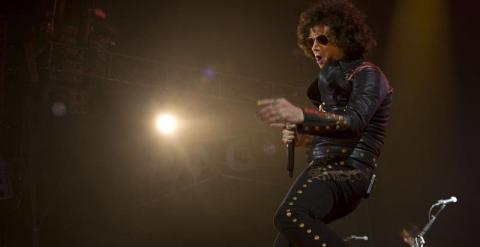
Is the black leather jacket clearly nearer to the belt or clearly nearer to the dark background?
the belt

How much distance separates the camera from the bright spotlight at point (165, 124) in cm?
888

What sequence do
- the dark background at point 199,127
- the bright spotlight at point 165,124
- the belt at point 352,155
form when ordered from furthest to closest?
1. the bright spotlight at point 165,124
2. the dark background at point 199,127
3. the belt at point 352,155

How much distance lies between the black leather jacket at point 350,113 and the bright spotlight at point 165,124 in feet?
21.5

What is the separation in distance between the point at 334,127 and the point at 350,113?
5.0 inches

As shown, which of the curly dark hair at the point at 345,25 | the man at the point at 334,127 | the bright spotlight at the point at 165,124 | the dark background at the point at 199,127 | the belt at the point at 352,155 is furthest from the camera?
the bright spotlight at the point at 165,124

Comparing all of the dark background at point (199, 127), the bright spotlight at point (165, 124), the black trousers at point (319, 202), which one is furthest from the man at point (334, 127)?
the bright spotlight at point (165, 124)

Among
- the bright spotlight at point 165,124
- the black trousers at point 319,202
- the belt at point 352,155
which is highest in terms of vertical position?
the bright spotlight at point 165,124

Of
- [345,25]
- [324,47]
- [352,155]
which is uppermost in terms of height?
[345,25]

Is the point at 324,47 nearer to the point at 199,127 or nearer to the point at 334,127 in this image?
the point at 334,127

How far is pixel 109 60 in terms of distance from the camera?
841cm

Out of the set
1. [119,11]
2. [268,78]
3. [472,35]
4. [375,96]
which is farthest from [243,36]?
[375,96]

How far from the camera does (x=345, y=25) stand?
104 inches

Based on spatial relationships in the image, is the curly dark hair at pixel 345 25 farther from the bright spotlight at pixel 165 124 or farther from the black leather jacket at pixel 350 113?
the bright spotlight at pixel 165 124

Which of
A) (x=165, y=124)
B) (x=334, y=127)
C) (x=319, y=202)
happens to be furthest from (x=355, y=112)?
(x=165, y=124)
